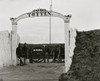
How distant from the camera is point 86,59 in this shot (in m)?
15.6

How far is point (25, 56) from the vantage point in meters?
30.2

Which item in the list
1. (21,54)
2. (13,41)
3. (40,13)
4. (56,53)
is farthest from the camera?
(56,53)

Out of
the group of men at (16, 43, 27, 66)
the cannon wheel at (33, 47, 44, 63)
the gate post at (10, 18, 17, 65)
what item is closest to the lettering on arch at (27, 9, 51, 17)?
the gate post at (10, 18, 17, 65)

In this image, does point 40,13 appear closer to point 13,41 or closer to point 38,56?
point 13,41

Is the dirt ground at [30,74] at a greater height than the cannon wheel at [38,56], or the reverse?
the cannon wheel at [38,56]

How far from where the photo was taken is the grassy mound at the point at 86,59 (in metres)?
13.3

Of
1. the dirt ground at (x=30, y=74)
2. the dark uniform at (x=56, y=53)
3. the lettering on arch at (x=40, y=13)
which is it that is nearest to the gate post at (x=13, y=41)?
the lettering on arch at (x=40, y=13)

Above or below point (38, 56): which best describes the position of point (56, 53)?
above

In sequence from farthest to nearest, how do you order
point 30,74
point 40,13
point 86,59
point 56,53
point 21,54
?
point 56,53 < point 21,54 < point 40,13 < point 30,74 < point 86,59

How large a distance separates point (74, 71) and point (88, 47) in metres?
3.16

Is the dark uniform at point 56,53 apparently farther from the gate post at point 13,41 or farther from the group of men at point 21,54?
the gate post at point 13,41

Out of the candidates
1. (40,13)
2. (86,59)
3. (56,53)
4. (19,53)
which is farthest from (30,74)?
(56,53)

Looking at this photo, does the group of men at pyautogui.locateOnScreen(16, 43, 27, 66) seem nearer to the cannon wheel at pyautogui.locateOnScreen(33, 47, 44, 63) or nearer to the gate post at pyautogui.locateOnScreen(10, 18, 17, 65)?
the gate post at pyautogui.locateOnScreen(10, 18, 17, 65)

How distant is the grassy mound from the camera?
13305mm
